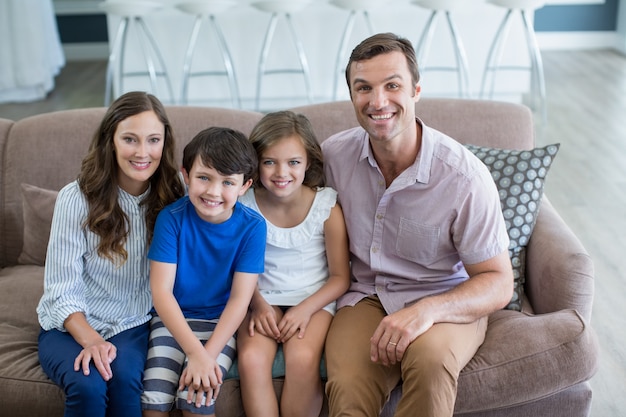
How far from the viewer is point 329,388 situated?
1817 mm

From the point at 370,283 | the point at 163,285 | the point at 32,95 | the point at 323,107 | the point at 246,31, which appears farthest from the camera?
the point at 32,95

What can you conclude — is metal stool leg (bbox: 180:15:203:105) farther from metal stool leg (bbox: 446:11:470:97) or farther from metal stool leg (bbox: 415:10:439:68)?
metal stool leg (bbox: 446:11:470:97)

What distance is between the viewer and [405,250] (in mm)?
2012

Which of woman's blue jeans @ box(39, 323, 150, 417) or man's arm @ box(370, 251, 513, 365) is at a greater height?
man's arm @ box(370, 251, 513, 365)

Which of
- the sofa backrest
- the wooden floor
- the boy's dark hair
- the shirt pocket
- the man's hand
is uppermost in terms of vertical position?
the boy's dark hair

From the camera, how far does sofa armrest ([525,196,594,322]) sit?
1.99 meters

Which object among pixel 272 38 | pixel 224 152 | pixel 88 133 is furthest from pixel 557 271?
pixel 272 38

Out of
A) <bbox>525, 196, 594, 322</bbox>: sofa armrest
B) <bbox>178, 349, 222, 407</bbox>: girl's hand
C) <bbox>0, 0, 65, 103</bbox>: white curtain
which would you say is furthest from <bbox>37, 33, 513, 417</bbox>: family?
<bbox>0, 0, 65, 103</bbox>: white curtain

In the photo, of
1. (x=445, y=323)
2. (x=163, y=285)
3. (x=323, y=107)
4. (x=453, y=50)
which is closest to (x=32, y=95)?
(x=453, y=50)

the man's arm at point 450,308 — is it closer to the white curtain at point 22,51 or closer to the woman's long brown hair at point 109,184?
the woman's long brown hair at point 109,184

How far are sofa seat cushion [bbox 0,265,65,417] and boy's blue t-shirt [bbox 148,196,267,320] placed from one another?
1.26ft

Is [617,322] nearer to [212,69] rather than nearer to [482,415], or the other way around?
[482,415]

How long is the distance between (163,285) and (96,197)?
0.29 meters

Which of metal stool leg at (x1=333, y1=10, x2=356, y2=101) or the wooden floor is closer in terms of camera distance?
the wooden floor
